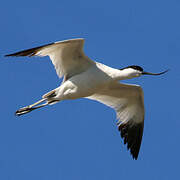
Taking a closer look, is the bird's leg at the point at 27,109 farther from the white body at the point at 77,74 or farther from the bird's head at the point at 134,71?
the bird's head at the point at 134,71


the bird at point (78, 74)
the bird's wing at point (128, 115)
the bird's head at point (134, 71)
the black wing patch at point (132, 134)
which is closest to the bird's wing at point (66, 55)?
the bird at point (78, 74)

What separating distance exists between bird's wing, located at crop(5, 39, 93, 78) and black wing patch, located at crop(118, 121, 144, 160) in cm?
237

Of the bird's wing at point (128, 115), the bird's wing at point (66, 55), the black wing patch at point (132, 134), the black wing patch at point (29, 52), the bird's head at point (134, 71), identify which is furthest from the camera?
the black wing patch at point (132, 134)

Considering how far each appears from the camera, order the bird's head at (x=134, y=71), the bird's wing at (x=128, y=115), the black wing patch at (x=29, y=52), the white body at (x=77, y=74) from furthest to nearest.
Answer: the bird's wing at (x=128, y=115), the bird's head at (x=134, y=71), the white body at (x=77, y=74), the black wing patch at (x=29, y=52)

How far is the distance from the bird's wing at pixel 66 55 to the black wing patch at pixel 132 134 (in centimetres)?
237

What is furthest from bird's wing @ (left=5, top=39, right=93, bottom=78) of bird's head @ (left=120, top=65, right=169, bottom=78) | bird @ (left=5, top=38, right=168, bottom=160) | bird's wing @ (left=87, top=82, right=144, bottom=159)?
bird's wing @ (left=87, top=82, right=144, bottom=159)

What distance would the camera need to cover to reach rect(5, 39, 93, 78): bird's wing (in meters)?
11.7

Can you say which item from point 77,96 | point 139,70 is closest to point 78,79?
point 77,96

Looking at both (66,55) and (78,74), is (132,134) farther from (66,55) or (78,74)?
(66,55)

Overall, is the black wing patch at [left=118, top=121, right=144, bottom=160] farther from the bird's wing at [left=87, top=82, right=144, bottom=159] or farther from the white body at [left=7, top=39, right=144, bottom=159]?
the white body at [left=7, top=39, right=144, bottom=159]

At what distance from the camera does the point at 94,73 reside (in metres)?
12.2

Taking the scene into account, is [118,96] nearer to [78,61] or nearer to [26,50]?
[78,61]

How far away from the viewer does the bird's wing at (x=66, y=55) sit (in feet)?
38.3

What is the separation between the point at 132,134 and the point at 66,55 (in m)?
3.18
